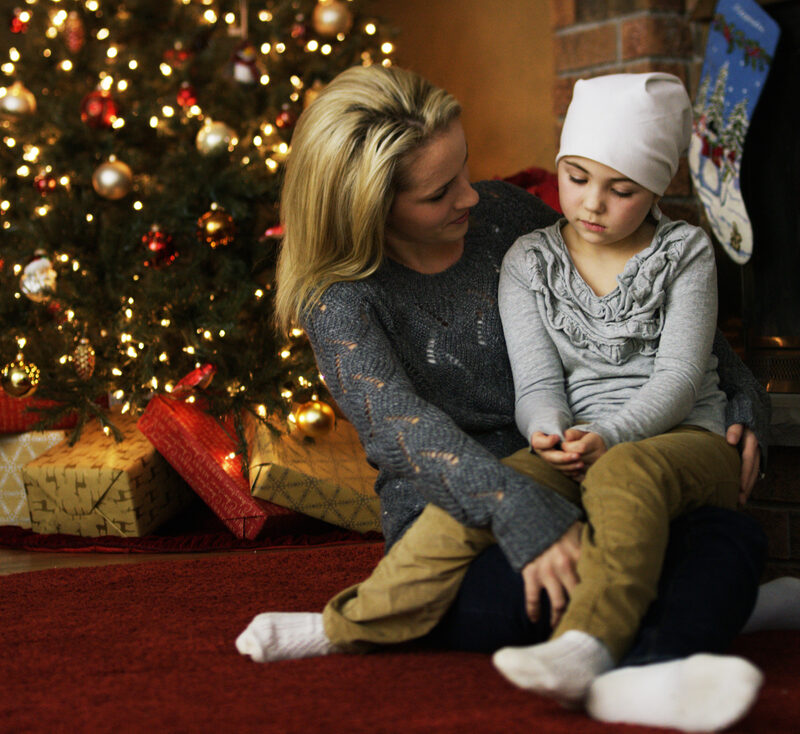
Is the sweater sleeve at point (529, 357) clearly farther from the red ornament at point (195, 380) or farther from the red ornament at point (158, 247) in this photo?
the red ornament at point (158, 247)

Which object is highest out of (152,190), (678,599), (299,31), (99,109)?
(299,31)

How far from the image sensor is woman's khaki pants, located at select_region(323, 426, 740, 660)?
1052 millimetres

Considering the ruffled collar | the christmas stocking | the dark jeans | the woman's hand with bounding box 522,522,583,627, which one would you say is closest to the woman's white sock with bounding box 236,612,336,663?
the dark jeans

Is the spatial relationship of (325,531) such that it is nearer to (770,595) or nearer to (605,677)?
(770,595)

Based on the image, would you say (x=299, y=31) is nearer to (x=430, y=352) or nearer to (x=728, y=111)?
(x=728, y=111)

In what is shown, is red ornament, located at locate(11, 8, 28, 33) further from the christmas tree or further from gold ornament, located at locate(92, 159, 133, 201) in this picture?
gold ornament, located at locate(92, 159, 133, 201)

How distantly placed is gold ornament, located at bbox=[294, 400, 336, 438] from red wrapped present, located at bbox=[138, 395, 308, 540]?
0.19m

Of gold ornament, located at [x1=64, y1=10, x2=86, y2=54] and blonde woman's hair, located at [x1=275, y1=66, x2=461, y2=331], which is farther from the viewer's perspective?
gold ornament, located at [x1=64, y1=10, x2=86, y2=54]

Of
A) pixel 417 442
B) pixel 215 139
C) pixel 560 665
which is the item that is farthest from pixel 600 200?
pixel 215 139

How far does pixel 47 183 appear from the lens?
8.64 ft

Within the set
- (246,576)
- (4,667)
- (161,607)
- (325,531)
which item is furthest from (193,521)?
(4,667)

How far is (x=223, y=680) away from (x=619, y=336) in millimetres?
702

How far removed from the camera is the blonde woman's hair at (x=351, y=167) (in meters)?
1.43

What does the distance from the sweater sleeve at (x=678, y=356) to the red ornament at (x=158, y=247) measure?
4.91ft
